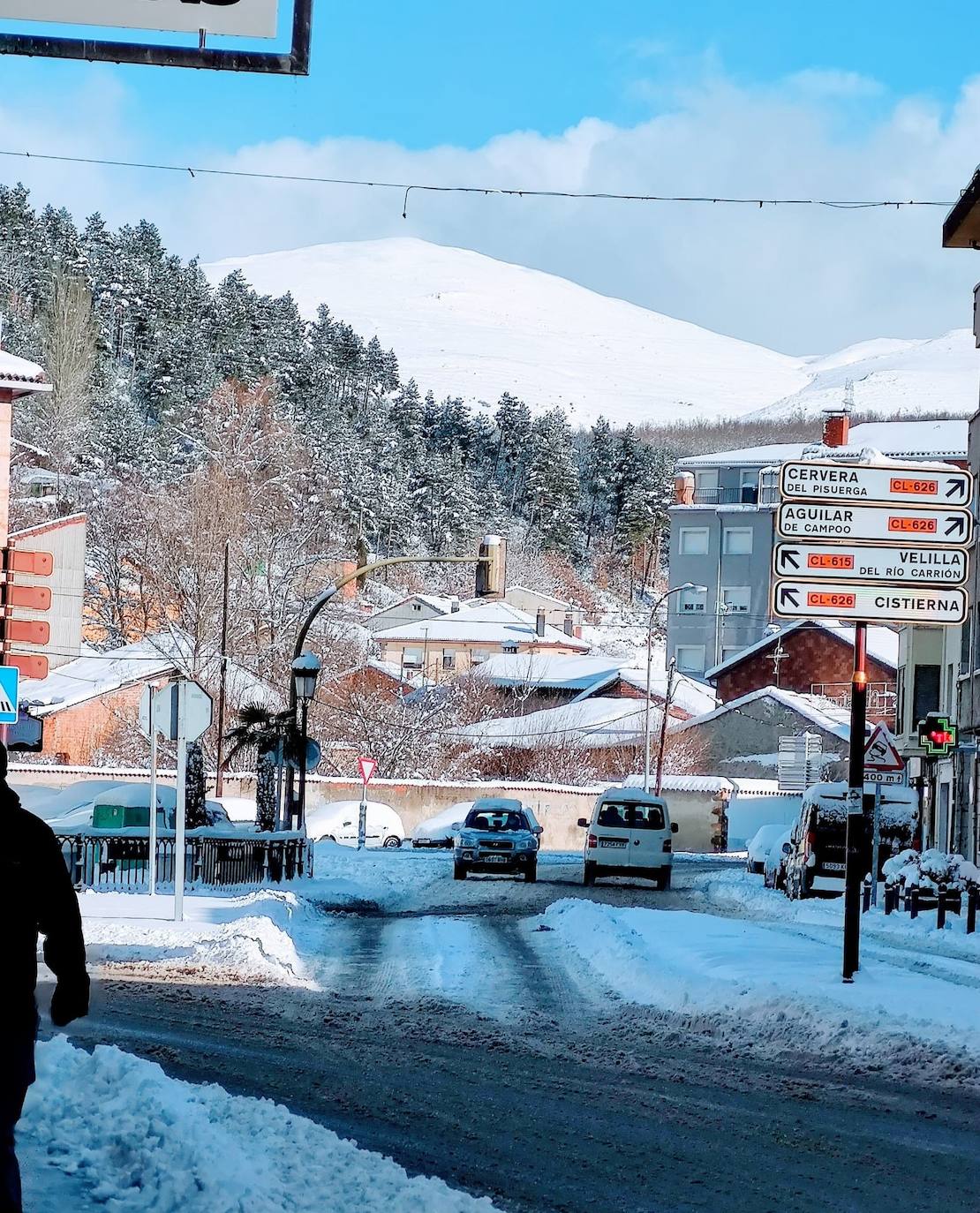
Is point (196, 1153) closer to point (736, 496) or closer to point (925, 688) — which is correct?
point (925, 688)

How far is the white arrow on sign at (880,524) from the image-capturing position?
14.1 meters

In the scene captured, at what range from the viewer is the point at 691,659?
350 feet

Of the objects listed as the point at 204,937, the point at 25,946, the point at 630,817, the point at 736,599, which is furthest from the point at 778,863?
the point at 736,599

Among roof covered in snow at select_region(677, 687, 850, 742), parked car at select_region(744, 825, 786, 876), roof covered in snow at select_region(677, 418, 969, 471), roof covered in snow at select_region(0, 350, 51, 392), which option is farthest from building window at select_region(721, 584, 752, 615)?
roof covered in snow at select_region(0, 350, 51, 392)

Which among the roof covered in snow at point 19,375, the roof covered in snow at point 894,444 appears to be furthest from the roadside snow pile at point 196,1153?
the roof covered in snow at point 894,444

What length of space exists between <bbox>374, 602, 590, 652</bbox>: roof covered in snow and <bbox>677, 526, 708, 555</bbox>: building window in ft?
41.7

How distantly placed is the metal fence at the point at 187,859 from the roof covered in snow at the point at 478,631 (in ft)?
266

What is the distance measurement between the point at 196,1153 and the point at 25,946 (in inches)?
71.0

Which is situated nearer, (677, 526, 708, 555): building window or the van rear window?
the van rear window

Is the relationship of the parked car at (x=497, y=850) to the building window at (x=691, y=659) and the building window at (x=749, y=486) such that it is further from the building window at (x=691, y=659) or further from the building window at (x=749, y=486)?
the building window at (x=749, y=486)

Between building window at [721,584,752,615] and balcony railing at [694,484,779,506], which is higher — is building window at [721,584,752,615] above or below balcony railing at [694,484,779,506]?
below

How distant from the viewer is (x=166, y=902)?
2289 cm

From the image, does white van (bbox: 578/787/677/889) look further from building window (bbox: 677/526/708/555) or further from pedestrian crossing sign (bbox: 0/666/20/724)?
building window (bbox: 677/526/708/555)

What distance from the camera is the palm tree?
33.0 m
